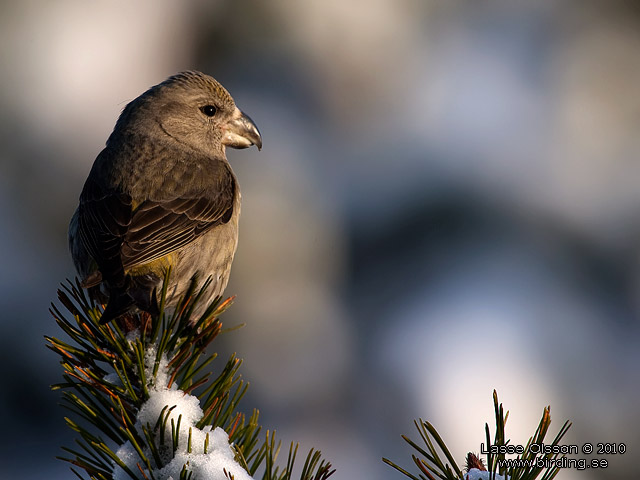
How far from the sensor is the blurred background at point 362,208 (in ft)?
21.5

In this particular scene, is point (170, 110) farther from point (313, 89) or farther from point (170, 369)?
point (313, 89)

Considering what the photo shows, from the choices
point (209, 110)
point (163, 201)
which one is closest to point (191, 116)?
point (209, 110)

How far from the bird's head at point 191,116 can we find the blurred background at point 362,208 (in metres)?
2.84

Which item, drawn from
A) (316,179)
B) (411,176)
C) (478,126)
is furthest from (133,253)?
(478,126)

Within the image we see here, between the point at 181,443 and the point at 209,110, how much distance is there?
2.51 m

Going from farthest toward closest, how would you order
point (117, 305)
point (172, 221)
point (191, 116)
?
1. point (191, 116)
2. point (172, 221)
3. point (117, 305)

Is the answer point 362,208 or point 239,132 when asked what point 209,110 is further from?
point 362,208

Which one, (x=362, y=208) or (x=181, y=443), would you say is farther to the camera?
(x=362, y=208)

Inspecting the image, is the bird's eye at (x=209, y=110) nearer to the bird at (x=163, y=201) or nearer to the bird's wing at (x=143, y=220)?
the bird at (x=163, y=201)

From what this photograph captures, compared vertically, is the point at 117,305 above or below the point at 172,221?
below

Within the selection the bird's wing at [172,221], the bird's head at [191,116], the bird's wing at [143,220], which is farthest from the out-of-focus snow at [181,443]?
the bird's head at [191,116]

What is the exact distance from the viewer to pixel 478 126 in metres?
9.80

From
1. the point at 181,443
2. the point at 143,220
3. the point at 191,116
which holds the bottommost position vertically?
the point at 181,443

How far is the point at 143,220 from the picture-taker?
303cm
